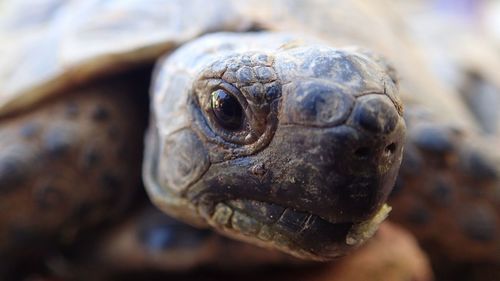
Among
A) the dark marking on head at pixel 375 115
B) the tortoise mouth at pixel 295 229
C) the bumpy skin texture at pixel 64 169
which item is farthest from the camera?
the bumpy skin texture at pixel 64 169

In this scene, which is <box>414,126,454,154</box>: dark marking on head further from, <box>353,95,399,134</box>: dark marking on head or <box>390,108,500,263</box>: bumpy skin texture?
<box>353,95,399,134</box>: dark marking on head

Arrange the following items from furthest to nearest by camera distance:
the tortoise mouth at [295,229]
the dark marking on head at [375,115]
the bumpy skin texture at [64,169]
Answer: the bumpy skin texture at [64,169]
the tortoise mouth at [295,229]
the dark marking on head at [375,115]

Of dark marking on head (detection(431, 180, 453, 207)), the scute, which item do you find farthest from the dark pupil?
dark marking on head (detection(431, 180, 453, 207))

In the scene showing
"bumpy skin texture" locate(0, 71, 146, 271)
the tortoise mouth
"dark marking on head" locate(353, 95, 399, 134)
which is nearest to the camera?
"dark marking on head" locate(353, 95, 399, 134)

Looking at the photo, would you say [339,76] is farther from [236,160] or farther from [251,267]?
[251,267]

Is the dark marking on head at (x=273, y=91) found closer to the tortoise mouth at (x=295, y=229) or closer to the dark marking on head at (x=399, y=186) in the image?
the tortoise mouth at (x=295, y=229)

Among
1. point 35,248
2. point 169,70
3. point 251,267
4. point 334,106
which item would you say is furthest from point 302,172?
point 35,248

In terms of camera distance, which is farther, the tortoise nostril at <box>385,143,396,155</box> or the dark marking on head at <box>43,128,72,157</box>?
the dark marking on head at <box>43,128,72,157</box>

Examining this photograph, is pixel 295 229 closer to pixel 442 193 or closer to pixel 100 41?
pixel 442 193

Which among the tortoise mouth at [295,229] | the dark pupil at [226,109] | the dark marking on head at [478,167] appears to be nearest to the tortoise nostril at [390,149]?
the tortoise mouth at [295,229]
